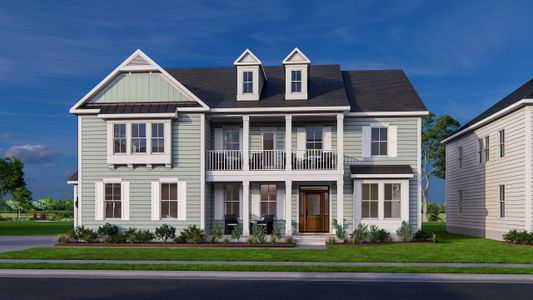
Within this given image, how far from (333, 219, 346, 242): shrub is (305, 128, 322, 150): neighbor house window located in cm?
417

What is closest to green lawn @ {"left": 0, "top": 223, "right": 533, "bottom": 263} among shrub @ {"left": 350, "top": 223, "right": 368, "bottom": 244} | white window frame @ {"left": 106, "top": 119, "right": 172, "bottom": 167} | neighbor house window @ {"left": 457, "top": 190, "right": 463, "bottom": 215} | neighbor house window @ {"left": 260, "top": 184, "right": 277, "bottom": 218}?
shrub @ {"left": 350, "top": 223, "right": 368, "bottom": 244}

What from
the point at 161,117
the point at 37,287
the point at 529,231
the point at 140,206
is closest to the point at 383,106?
the point at 529,231

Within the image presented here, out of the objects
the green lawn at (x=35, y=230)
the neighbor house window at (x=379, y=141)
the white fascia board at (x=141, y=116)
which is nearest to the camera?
the white fascia board at (x=141, y=116)

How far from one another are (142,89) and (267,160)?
22.3 ft

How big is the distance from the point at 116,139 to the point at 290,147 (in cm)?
805

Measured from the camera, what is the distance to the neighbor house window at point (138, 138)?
2516 centimetres

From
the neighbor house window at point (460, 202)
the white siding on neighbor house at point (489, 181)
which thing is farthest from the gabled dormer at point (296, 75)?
the neighbor house window at point (460, 202)

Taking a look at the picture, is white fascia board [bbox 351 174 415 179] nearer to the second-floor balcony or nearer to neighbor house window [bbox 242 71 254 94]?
the second-floor balcony

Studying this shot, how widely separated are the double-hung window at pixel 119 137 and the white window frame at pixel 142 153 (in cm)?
11

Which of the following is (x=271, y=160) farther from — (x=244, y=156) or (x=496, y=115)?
(x=496, y=115)

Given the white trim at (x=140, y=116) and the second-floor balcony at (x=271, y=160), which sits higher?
the white trim at (x=140, y=116)

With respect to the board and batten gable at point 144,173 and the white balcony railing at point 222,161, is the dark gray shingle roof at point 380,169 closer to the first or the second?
the white balcony railing at point 222,161

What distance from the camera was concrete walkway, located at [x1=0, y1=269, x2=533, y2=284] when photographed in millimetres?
14234

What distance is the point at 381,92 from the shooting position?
2809cm
